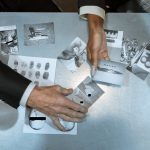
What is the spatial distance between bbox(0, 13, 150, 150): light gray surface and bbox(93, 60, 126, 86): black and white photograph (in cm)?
4

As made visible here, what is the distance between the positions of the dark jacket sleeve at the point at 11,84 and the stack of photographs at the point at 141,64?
361 mm

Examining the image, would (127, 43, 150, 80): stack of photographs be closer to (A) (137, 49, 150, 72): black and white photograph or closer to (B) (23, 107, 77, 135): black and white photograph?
(A) (137, 49, 150, 72): black and white photograph

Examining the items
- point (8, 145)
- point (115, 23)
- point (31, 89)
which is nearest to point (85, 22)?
point (115, 23)

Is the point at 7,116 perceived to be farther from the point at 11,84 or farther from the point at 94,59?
the point at 94,59

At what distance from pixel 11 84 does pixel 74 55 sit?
0.27 meters

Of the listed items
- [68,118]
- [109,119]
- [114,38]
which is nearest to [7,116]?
[68,118]

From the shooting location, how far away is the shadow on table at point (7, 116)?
1118 millimetres

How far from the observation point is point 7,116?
113 centimetres

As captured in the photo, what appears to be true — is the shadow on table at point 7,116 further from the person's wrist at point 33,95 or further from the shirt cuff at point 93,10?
the shirt cuff at point 93,10

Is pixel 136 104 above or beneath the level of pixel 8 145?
above

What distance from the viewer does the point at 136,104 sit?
1095mm

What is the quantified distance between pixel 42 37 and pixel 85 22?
0.16m

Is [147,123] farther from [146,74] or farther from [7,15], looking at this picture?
[7,15]

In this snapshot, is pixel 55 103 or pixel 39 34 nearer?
pixel 55 103
